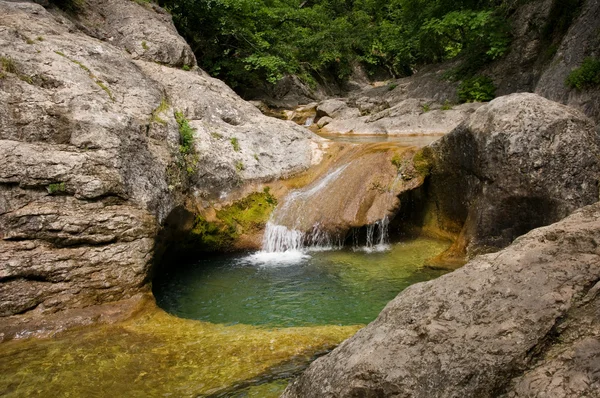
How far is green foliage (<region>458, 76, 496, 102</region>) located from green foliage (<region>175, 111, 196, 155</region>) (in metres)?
13.6

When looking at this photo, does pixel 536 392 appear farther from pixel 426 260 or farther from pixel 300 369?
pixel 426 260

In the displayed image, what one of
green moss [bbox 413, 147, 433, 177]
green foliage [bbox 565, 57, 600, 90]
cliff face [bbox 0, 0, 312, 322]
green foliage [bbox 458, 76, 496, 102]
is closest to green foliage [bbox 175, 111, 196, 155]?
cliff face [bbox 0, 0, 312, 322]

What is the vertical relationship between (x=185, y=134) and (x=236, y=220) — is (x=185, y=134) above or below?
above

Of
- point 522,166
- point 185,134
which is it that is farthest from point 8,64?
point 522,166

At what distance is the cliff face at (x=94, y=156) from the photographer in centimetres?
618

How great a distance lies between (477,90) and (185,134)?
46.3 ft

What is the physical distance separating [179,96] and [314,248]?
5.07 meters

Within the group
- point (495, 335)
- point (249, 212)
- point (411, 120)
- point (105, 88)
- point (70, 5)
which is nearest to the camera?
point (495, 335)

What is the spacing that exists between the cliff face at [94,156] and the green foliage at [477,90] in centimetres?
1070

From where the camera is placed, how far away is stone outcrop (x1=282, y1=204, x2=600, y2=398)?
209cm

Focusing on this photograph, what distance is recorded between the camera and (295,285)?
7789 mm

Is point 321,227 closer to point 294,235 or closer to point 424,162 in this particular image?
point 294,235

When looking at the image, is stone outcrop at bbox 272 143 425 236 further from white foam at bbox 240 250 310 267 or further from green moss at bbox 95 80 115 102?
green moss at bbox 95 80 115 102

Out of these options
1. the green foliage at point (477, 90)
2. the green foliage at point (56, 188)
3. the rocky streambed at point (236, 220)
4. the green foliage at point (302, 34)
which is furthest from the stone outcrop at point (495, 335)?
the green foliage at point (477, 90)
